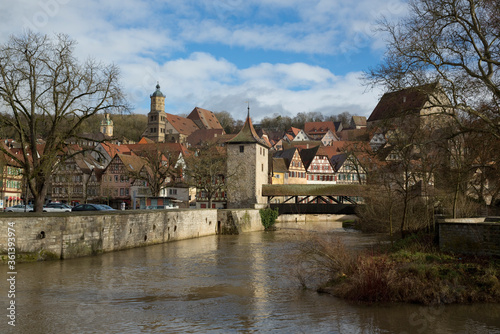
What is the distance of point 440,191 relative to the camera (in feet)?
81.7

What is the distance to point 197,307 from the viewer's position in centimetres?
1112

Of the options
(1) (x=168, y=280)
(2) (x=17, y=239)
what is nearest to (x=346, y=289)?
(1) (x=168, y=280)

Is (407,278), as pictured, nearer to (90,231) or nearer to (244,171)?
(90,231)

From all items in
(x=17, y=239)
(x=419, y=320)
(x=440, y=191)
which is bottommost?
(x=419, y=320)

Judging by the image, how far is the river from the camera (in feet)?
31.0

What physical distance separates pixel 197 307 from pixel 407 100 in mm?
8372

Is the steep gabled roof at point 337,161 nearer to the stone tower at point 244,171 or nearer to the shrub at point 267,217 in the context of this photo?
the stone tower at point 244,171

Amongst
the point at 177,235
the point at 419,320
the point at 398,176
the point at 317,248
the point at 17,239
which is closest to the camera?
the point at 419,320

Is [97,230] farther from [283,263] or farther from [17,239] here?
[283,263]

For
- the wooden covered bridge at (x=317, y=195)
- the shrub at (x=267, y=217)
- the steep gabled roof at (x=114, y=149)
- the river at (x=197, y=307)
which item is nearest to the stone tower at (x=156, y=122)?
the steep gabled roof at (x=114, y=149)

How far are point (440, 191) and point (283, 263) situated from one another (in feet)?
36.8

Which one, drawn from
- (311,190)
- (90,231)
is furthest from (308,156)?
(90,231)

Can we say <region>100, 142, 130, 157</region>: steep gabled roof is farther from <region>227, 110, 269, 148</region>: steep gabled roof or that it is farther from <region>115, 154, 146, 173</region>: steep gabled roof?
<region>227, 110, 269, 148</region>: steep gabled roof

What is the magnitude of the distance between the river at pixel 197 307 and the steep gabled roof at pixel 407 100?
5.68m
